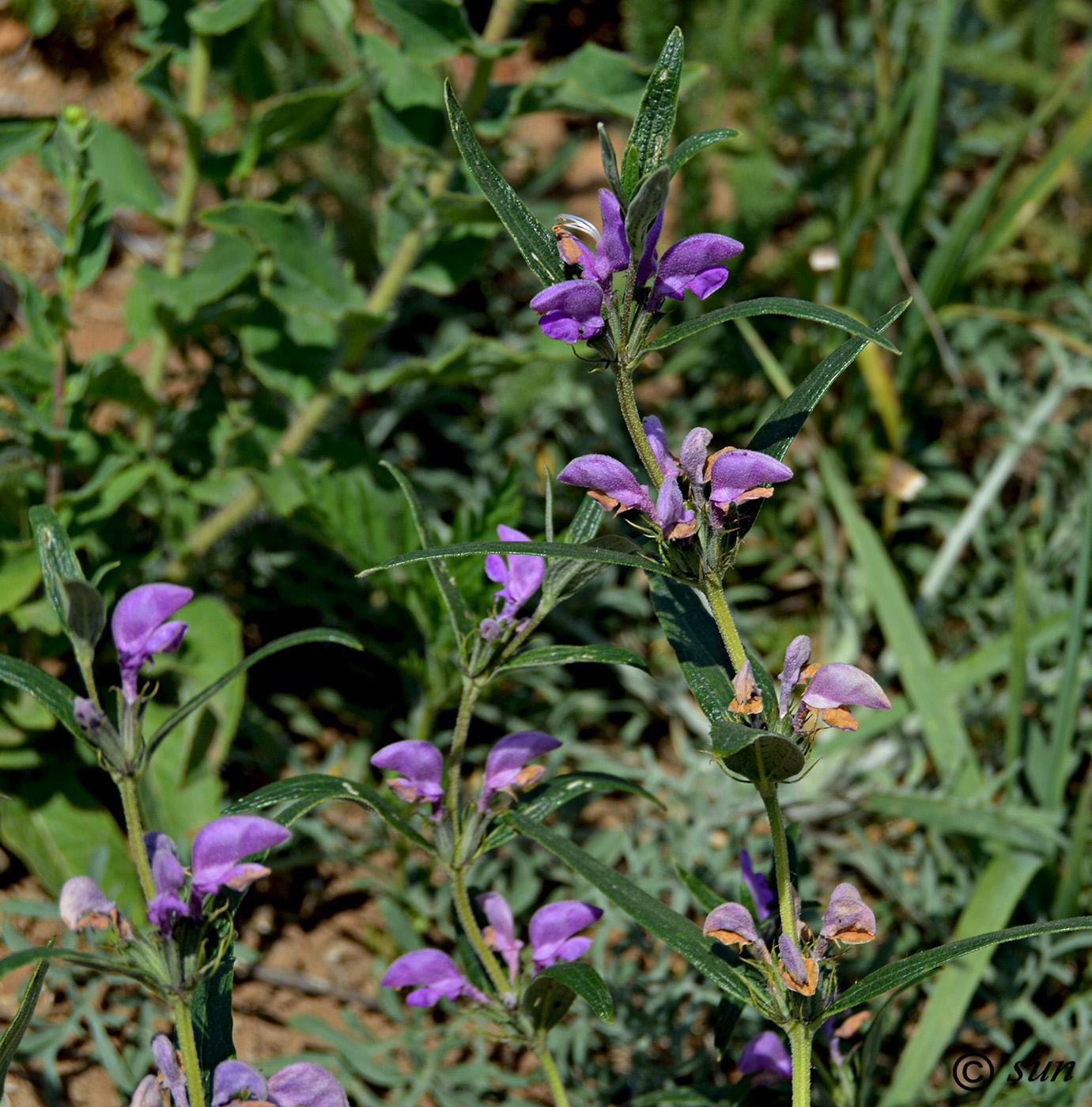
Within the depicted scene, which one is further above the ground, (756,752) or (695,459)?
(695,459)

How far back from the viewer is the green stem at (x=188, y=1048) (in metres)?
0.92

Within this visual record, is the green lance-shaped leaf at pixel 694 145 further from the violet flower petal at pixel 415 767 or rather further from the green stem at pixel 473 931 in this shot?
the green stem at pixel 473 931

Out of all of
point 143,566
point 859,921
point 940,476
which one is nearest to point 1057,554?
point 940,476

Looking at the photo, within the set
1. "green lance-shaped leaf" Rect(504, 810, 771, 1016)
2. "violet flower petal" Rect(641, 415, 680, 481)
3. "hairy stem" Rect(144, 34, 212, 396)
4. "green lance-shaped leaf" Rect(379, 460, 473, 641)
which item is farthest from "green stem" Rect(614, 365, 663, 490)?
"hairy stem" Rect(144, 34, 212, 396)

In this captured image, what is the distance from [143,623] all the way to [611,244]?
1.86 feet

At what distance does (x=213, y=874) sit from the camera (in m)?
0.91

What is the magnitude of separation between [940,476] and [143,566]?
1.88 m

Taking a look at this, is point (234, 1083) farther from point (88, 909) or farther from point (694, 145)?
point (694, 145)

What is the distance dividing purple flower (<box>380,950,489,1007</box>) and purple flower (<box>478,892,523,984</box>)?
53mm

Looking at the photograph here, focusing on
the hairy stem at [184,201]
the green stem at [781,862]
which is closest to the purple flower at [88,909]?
the green stem at [781,862]

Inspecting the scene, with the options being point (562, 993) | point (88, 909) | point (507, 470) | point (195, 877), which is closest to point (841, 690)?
point (562, 993)

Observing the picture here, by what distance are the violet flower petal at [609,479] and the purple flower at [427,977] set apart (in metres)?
0.55

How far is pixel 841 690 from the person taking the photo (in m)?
0.92

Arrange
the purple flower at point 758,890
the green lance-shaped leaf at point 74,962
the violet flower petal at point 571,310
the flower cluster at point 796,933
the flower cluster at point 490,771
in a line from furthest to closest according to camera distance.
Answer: the purple flower at point 758,890 < the flower cluster at point 490,771 < the flower cluster at point 796,933 < the violet flower petal at point 571,310 < the green lance-shaped leaf at point 74,962
